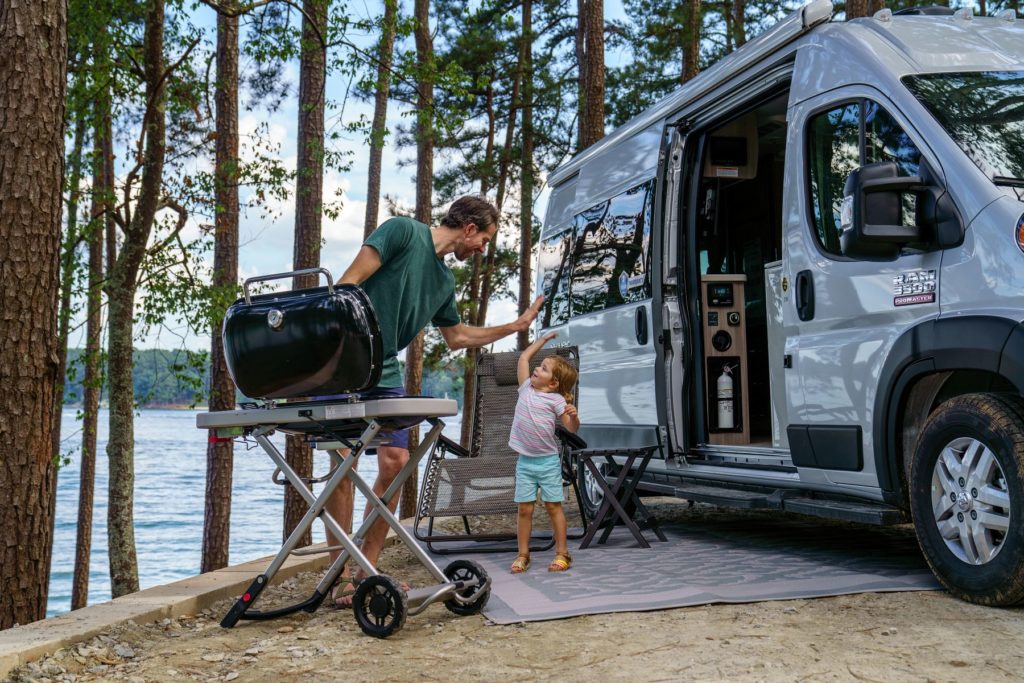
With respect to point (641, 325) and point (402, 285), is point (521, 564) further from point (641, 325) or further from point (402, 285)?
point (641, 325)

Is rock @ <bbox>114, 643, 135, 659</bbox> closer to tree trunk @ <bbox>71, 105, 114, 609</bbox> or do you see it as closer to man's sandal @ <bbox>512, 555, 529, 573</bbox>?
man's sandal @ <bbox>512, 555, 529, 573</bbox>

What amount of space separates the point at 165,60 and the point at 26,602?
8076mm

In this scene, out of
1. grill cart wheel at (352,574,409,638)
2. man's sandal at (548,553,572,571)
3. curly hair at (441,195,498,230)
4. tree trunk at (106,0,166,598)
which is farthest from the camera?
tree trunk at (106,0,166,598)

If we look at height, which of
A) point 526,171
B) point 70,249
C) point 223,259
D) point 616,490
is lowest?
point 616,490

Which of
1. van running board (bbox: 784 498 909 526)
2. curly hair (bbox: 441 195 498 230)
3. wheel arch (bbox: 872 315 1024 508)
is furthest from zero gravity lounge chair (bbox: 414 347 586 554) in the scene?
wheel arch (bbox: 872 315 1024 508)

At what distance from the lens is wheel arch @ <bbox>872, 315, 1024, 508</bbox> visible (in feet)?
12.1

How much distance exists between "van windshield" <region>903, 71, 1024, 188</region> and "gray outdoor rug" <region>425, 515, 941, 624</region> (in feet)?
5.58

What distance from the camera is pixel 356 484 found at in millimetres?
3971

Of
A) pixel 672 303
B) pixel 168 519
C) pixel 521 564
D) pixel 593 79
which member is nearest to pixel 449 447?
pixel 521 564

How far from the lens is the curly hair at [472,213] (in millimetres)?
4602

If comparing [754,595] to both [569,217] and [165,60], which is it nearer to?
[569,217]

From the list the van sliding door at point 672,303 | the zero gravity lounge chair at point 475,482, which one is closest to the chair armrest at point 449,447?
the zero gravity lounge chair at point 475,482

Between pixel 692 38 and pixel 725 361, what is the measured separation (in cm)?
1191

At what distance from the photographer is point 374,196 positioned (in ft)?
58.4
